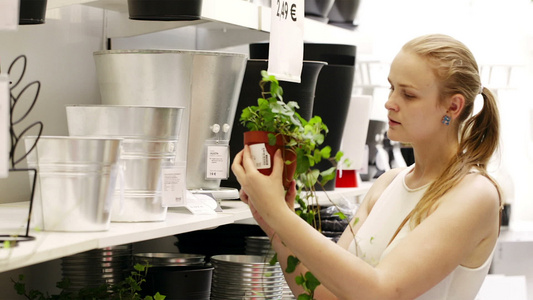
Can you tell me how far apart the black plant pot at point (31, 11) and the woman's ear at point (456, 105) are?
817mm

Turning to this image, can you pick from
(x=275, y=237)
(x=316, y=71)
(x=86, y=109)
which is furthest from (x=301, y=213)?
(x=316, y=71)

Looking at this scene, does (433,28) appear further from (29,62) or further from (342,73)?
(29,62)

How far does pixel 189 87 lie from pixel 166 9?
0.19m

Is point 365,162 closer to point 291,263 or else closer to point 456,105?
point 456,105

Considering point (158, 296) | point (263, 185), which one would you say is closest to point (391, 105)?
point (263, 185)

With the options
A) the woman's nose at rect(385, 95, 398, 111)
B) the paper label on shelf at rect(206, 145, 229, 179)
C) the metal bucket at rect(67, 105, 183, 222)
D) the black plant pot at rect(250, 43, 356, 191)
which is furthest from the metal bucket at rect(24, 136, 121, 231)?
the black plant pot at rect(250, 43, 356, 191)

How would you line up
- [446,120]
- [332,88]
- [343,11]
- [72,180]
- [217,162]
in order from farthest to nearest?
1. [343,11]
2. [332,88]
3. [217,162]
4. [446,120]
5. [72,180]

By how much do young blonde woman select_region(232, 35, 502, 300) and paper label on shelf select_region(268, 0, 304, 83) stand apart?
209mm

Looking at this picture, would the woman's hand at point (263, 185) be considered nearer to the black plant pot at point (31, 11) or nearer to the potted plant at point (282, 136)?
the potted plant at point (282, 136)

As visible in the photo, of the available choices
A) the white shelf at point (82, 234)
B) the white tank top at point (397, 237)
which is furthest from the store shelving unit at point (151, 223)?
the white tank top at point (397, 237)

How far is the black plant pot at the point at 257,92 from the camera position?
6.24 feet

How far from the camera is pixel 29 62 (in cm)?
179

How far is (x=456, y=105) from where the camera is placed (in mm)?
1559

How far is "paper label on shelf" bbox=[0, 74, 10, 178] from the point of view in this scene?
3.41 feet
